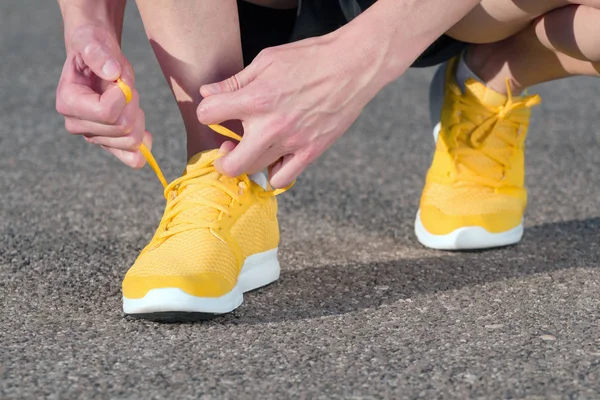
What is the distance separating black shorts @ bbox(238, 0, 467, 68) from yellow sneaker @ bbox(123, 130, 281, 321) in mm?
292

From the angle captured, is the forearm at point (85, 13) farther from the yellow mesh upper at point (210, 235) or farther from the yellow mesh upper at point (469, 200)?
the yellow mesh upper at point (469, 200)

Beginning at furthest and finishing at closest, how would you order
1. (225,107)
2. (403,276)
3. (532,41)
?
(532,41)
(403,276)
(225,107)

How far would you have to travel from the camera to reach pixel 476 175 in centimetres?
165

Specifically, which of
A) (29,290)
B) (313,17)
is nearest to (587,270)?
(313,17)

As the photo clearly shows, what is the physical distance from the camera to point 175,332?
1238 millimetres

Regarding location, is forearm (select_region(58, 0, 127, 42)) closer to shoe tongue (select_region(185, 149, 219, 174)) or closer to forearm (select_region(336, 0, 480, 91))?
shoe tongue (select_region(185, 149, 219, 174))

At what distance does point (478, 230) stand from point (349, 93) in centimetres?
45

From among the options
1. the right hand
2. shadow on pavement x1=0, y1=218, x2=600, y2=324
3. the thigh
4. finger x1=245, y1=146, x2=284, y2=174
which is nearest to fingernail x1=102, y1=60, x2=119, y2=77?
the right hand

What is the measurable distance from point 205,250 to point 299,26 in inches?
17.7

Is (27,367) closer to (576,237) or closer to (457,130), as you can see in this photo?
(457,130)

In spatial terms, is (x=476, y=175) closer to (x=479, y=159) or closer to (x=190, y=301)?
(x=479, y=159)

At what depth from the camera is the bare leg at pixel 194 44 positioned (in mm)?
1349

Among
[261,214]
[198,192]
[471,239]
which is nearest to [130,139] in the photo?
[198,192]

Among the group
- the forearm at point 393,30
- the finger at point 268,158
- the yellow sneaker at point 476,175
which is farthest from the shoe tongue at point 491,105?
the finger at point 268,158
